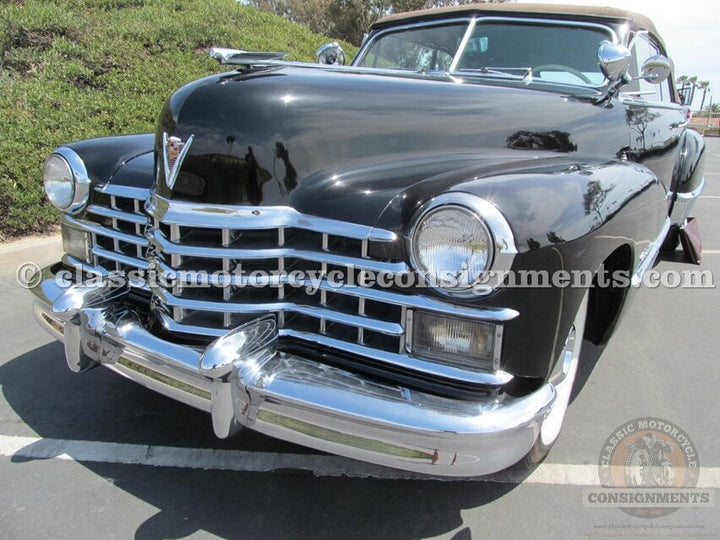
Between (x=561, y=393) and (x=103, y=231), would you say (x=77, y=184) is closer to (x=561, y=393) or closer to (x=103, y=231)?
(x=103, y=231)

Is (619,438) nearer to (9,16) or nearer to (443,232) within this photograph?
(443,232)

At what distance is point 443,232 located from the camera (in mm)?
1609

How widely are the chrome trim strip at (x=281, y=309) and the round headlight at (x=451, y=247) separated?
0.72ft

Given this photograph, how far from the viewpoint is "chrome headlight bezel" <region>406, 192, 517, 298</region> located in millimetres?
1540

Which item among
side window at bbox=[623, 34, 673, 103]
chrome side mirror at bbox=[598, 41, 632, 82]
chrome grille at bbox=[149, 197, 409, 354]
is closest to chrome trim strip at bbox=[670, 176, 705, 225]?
side window at bbox=[623, 34, 673, 103]

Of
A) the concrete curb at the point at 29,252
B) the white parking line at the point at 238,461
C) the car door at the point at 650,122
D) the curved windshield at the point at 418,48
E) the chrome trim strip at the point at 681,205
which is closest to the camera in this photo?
the white parking line at the point at 238,461

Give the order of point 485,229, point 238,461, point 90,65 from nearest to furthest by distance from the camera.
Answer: point 485,229, point 238,461, point 90,65

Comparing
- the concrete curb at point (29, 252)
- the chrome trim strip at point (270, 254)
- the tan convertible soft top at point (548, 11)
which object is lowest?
the concrete curb at point (29, 252)

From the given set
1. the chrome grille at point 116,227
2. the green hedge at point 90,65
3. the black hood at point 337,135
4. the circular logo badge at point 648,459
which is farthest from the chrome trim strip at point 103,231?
the green hedge at point 90,65

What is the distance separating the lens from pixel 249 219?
1.85 metres

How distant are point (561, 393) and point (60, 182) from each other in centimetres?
245

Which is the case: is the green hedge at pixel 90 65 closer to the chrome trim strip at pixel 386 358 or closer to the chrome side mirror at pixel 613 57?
the chrome trim strip at pixel 386 358

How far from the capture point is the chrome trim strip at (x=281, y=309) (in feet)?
5.68

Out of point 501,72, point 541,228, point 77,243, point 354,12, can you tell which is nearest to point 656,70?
point 501,72
